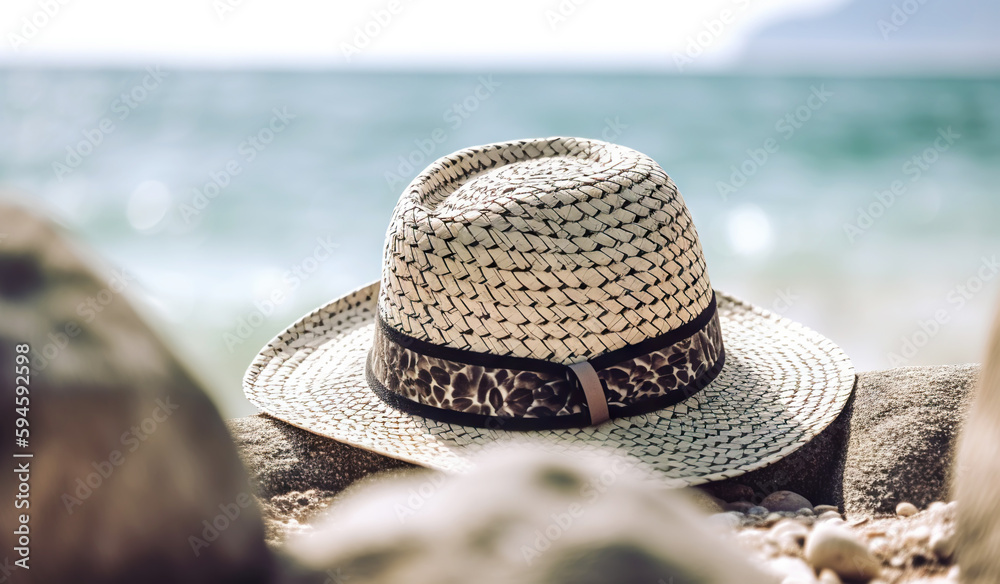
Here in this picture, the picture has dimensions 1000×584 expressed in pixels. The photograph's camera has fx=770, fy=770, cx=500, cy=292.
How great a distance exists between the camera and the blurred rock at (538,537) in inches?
29.1

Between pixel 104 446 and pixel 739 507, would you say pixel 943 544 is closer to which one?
pixel 739 507

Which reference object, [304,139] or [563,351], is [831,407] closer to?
[563,351]

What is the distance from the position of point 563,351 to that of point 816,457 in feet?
2.51

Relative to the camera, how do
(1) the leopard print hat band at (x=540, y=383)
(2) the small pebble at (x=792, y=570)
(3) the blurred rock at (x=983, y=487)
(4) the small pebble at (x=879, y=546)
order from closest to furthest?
(3) the blurred rock at (x=983, y=487) → (2) the small pebble at (x=792, y=570) → (4) the small pebble at (x=879, y=546) → (1) the leopard print hat band at (x=540, y=383)

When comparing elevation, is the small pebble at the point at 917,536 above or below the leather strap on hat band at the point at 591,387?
below

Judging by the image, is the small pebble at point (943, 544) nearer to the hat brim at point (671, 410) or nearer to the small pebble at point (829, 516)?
the small pebble at point (829, 516)

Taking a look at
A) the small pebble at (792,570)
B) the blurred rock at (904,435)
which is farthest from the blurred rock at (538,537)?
the blurred rock at (904,435)

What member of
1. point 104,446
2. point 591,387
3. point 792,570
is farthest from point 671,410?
point 104,446

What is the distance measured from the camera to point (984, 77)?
12.5 metres

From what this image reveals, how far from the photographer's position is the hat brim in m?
1.92

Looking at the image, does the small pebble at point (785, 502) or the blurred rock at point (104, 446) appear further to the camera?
the small pebble at point (785, 502)

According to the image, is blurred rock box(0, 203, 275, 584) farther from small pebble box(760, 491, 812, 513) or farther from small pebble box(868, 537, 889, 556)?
small pebble box(760, 491, 812, 513)

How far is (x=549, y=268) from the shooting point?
1.91 m

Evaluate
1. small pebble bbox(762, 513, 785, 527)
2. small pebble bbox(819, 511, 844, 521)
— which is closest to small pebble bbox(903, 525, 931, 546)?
small pebble bbox(762, 513, 785, 527)
